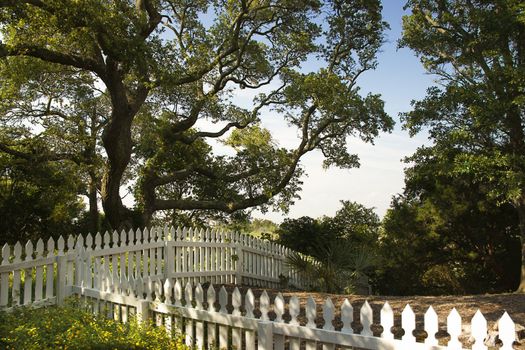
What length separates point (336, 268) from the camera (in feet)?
41.0

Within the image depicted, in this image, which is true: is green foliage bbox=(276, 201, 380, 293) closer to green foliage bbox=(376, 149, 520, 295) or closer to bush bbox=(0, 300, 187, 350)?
green foliage bbox=(376, 149, 520, 295)

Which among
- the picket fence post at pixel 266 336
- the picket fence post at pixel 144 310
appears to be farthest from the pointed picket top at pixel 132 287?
the picket fence post at pixel 266 336

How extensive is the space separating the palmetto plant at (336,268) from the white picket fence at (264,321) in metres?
4.88

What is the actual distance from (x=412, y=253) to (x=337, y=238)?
306 cm

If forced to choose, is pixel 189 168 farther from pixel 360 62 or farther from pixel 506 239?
pixel 506 239

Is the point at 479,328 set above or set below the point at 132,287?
below

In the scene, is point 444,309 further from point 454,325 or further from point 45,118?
point 45,118

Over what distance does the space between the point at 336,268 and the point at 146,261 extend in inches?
185

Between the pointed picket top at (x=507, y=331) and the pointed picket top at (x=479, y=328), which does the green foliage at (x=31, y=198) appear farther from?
the pointed picket top at (x=507, y=331)

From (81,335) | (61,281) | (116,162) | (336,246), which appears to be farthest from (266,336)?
(116,162)

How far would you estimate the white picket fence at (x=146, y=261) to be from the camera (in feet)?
26.3

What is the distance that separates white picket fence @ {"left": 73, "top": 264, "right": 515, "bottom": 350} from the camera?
13.8 feet

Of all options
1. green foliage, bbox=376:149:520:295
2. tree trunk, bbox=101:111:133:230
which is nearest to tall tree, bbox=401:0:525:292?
green foliage, bbox=376:149:520:295

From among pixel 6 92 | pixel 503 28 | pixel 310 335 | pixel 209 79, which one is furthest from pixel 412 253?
pixel 6 92
